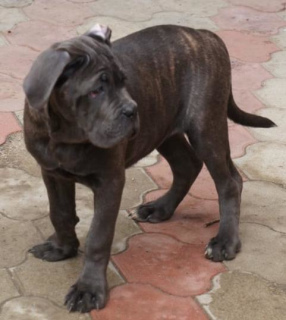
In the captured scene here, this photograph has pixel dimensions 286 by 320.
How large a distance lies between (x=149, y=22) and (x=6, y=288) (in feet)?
13.1

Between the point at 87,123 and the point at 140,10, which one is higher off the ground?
the point at 87,123

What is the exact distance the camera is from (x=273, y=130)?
6.32m

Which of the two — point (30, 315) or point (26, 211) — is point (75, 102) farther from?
point (26, 211)

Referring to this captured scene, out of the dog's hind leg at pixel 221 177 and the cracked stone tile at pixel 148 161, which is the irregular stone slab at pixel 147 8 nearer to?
the cracked stone tile at pixel 148 161

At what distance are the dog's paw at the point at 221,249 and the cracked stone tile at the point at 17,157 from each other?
1.24 meters

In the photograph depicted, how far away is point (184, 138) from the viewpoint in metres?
5.20

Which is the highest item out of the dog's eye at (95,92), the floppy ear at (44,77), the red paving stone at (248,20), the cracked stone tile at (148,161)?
the floppy ear at (44,77)

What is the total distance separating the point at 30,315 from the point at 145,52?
140 centimetres

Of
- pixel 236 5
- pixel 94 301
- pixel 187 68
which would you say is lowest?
pixel 236 5

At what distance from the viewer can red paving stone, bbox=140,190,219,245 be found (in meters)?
5.04

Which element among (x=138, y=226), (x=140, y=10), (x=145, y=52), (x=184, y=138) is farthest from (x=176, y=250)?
(x=140, y=10)

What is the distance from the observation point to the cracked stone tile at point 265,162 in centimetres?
571

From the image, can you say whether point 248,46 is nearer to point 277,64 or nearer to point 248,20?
point 277,64

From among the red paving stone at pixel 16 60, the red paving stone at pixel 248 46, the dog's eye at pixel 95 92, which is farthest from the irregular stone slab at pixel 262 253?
the red paving stone at pixel 248 46
